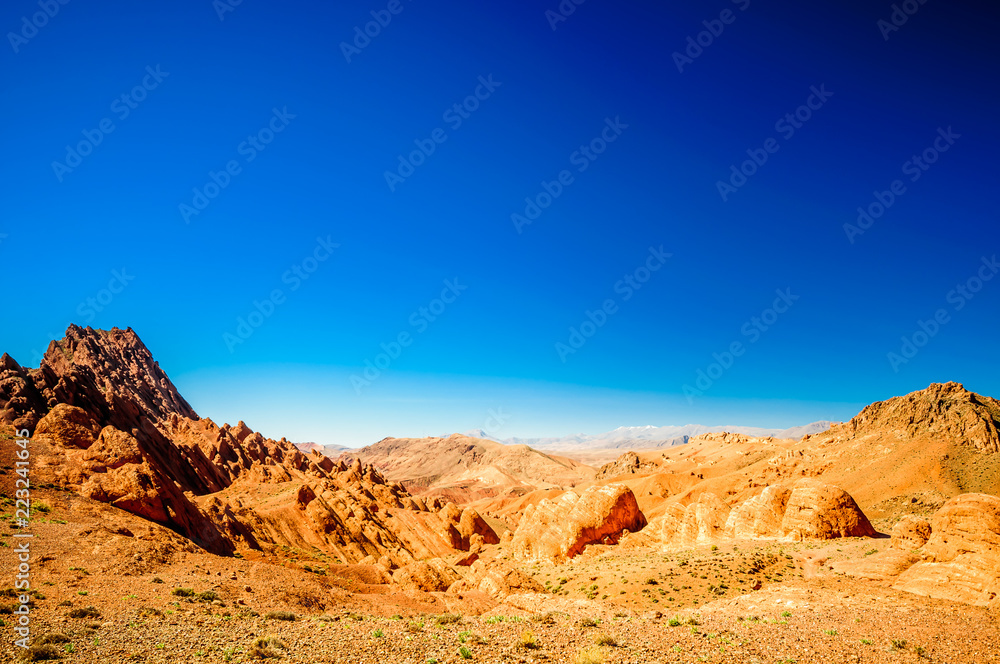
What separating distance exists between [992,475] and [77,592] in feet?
293

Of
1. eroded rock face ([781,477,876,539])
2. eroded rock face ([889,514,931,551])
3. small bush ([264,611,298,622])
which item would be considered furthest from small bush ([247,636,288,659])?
eroded rock face ([781,477,876,539])

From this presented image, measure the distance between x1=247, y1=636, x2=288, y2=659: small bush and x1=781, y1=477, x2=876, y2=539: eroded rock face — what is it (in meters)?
37.6

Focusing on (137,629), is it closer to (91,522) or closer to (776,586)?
(91,522)

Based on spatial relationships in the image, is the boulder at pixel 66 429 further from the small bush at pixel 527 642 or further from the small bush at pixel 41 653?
the small bush at pixel 527 642

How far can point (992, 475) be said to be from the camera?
58.8 meters

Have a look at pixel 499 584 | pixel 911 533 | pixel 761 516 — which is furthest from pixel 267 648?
pixel 761 516

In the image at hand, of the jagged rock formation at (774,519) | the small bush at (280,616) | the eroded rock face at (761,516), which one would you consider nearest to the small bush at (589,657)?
the small bush at (280,616)

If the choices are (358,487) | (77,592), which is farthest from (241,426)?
(77,592)

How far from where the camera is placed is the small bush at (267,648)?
13509 millimetres

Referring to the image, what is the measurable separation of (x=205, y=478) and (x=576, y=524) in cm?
5519

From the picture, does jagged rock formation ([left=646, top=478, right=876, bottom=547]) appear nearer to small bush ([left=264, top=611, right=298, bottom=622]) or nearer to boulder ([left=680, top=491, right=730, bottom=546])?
boulder ([left=680, top=491, right=730, bottom=546])

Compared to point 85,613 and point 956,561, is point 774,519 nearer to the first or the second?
point 956,561

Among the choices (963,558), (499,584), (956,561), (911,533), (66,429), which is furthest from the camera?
(66,429)

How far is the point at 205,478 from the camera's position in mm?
67250
